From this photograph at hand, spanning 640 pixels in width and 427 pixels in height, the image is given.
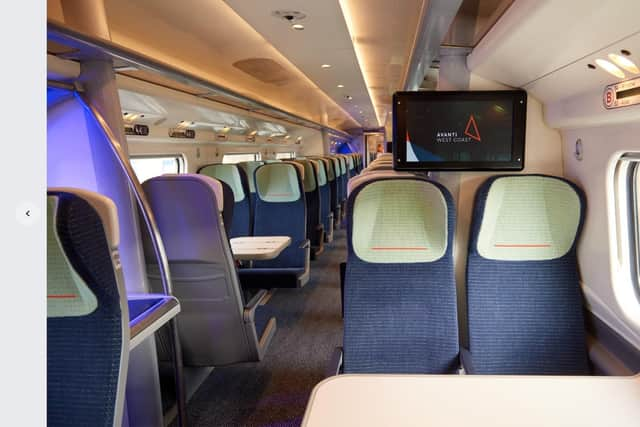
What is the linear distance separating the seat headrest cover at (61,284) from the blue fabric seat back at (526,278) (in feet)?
5.73

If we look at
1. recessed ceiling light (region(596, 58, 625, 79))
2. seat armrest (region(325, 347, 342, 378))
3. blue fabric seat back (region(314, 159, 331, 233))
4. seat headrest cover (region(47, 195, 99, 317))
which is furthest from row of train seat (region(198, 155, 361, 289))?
recessed ceiling light (region(596, 58, 625, 79))

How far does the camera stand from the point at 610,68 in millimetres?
1691

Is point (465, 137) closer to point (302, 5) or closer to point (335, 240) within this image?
point (302, 5)

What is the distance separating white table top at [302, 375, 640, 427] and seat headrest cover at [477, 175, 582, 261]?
0.83 metres

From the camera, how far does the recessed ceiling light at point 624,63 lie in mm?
1553

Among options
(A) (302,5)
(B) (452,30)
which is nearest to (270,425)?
(B) (452,30)

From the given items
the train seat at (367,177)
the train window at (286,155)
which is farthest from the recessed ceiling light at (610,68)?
the train window at (286,155)

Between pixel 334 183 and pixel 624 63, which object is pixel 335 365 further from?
pixel 334 183

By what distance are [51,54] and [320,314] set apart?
3.60 metres

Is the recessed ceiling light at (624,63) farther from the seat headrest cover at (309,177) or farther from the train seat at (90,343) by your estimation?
the seat headrest cover at (309,177)

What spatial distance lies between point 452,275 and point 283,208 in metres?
3.30

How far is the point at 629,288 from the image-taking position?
7.35ft

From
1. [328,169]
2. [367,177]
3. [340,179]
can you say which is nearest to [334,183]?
[328,169]

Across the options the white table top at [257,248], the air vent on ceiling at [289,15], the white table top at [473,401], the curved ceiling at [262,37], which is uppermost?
the curved ceiling at [262,37]
